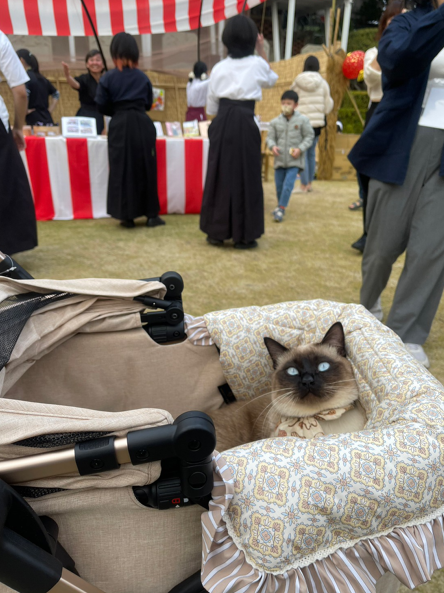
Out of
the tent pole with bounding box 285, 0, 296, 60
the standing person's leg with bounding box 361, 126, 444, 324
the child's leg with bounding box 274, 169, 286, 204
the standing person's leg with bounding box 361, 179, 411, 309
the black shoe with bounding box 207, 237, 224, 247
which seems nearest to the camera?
the standing person's leg with bounding box 361, 126, 444, 324

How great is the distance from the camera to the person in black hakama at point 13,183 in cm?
257

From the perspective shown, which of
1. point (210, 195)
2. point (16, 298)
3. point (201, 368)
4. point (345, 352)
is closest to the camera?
point (16, 298)

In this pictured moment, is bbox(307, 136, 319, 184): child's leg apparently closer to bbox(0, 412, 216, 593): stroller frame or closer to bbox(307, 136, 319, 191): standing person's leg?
bbox(307, 136, 319, 191): standing person's leg

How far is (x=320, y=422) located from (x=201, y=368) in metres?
0.44

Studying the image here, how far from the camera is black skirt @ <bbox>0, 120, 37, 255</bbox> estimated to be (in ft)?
8.69

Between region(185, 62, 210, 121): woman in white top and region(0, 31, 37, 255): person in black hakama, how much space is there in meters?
3.19

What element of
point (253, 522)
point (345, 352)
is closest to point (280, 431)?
point (345, 352)

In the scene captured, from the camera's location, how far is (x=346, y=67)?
6.84 meters

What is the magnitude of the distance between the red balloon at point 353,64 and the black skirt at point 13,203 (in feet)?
19.3

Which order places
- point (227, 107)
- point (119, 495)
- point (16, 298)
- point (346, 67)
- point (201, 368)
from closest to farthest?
1. point (119, 495)
2. point (16, 298)
3. point (201, 368)
4. point (227, 107)
5. point (346, 67)

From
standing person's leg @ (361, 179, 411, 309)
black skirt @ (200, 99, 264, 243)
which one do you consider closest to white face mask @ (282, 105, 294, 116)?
black skirt @ (200, 99, 264, 243)

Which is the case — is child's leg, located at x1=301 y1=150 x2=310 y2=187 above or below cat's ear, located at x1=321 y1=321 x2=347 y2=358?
below

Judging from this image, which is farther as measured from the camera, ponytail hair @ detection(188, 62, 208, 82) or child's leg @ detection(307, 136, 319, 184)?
child's leg @ detection(307, 136, 319, 184)

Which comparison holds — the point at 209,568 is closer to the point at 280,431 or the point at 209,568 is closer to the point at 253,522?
the point at 253,522
